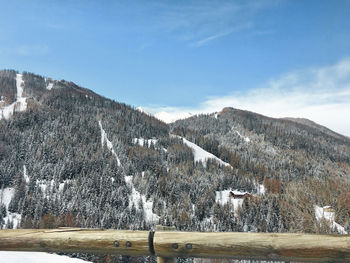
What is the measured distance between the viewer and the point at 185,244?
3.18 meters

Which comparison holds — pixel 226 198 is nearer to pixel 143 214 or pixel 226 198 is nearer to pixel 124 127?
pixel 143 214

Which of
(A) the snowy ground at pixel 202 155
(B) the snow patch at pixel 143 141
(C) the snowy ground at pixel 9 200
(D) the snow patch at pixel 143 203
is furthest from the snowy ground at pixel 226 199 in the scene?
(C) the snowy ground at pixel 9 200

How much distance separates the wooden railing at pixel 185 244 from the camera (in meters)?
2.84

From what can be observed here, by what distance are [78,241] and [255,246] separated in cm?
217

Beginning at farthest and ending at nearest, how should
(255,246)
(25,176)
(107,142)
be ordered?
(107,142) < (25,176) < (255,246)

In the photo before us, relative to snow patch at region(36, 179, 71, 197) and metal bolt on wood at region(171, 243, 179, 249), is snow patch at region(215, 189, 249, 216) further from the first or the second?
metal bolt on wood at region(171, 243, 179, 249)

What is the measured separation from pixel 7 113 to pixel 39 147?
5446cm

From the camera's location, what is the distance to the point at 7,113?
182m

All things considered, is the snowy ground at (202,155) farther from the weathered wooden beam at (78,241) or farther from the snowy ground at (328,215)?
the weathered wooden beam at (78,241)

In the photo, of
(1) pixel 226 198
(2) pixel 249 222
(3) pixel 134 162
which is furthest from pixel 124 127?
(2) pixel 249 222

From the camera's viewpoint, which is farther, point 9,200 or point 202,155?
point 202,155

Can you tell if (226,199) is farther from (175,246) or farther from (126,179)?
(175,246)

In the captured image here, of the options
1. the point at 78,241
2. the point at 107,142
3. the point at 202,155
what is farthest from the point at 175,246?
the point at 202,155

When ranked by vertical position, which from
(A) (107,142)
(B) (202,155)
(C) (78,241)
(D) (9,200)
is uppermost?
(A) (107,142)
